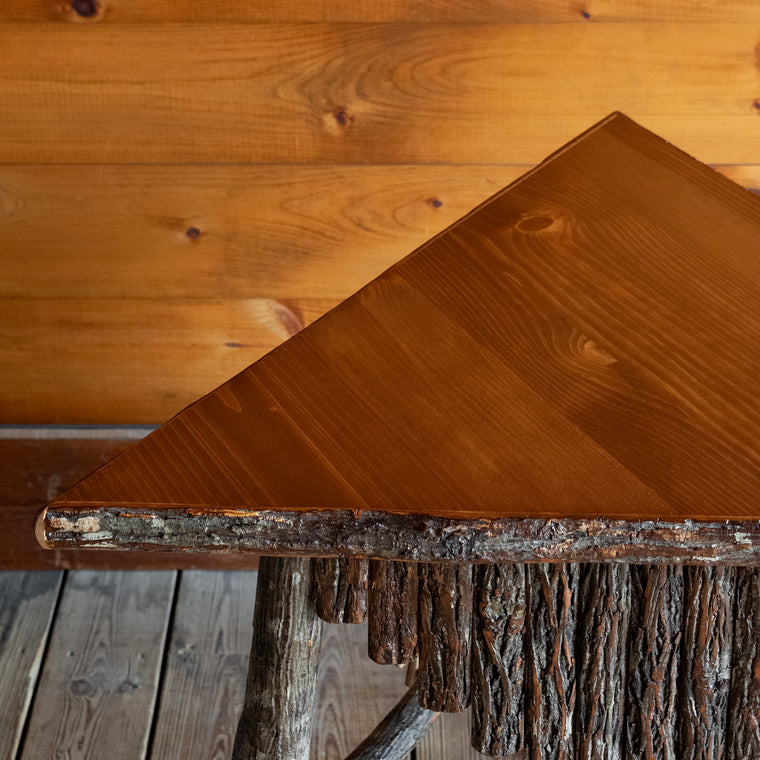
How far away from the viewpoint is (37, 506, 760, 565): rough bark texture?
61cm

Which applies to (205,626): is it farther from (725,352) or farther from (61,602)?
(725,352)

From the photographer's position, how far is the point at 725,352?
2.43ft

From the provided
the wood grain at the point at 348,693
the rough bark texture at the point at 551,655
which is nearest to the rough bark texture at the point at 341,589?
the rough bark texture at the point at 551,655

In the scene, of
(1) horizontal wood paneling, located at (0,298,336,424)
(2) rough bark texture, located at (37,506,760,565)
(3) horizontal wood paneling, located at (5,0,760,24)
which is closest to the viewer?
(2) rough bark texture, located at (37,506,760,565)

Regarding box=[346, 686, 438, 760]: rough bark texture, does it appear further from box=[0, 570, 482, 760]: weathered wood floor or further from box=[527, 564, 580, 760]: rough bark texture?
box=[527, 564, 580, 760]: rough bark texture

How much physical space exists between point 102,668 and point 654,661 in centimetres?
102

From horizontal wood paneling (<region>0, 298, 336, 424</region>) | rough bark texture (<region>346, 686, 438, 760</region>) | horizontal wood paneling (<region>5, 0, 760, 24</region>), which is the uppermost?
horizontal wood paneling (<region>5, 0, 760, 24</region>)

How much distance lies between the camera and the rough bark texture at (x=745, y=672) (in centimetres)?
76

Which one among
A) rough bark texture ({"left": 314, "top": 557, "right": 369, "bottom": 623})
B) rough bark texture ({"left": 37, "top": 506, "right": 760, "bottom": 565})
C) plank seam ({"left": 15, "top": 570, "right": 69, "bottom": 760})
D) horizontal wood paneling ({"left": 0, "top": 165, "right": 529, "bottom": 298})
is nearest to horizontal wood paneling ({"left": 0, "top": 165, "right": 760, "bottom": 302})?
horizontal wood paneling ({"left": 0, "top": 165, "right": 529, "bottom": 298})

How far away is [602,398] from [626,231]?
22 cm

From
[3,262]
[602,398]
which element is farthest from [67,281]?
[602,398]

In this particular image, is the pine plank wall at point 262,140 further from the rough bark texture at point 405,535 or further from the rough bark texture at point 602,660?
the rough bark texture at point 405,535

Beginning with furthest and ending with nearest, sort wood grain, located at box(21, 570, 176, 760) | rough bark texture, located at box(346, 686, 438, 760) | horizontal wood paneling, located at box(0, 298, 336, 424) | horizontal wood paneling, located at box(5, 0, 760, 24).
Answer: horizontal wood paneling, located at box(0, 298, 336, 424) < wood grain, located at box(21, 570, 176, 760) < horizontal wood paneling, located at box(5, 0, 760, 24) < rough bark texture, located at box(346, 686, 438, 760)

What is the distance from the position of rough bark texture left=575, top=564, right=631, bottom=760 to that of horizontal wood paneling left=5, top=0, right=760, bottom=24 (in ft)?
2.80
